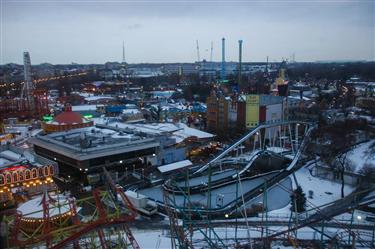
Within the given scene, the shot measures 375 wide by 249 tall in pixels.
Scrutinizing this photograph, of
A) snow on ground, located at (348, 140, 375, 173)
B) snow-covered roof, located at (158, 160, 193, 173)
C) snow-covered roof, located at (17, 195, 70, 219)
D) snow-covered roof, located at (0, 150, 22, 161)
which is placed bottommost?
snow-covered roof, located at (158, 160, 193, 173)

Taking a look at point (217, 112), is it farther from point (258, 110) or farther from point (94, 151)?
point (94, 151)

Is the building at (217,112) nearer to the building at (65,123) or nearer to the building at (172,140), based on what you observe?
the building at (172,140)

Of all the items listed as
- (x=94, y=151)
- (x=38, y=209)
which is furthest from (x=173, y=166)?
(x=38, y=209)

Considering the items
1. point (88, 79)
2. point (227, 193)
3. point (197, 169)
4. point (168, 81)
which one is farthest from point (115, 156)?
point (88, 79)

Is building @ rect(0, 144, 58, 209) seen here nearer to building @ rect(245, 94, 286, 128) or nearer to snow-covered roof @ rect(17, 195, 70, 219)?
snow-covered roof @ rect(17, 195, 70, 219)

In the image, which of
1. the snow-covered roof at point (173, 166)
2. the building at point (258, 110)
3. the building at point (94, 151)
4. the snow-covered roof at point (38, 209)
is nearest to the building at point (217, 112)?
the building at point (258, 110)

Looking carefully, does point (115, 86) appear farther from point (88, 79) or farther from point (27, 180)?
point (27, 180)

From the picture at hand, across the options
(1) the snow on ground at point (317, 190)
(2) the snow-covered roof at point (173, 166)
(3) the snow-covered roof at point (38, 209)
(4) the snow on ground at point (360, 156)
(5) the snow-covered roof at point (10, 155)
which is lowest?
(1) the snow on ground at point (317, 190)

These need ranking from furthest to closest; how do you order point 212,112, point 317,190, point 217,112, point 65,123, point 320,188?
point 212,112 < point 217,112 < point 65,123 < point 320,188 < point 317,190

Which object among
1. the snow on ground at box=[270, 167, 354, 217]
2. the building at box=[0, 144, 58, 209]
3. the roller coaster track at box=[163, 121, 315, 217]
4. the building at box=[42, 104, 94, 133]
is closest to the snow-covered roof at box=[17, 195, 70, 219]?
the building at box=[0, 144, 58, 209]
